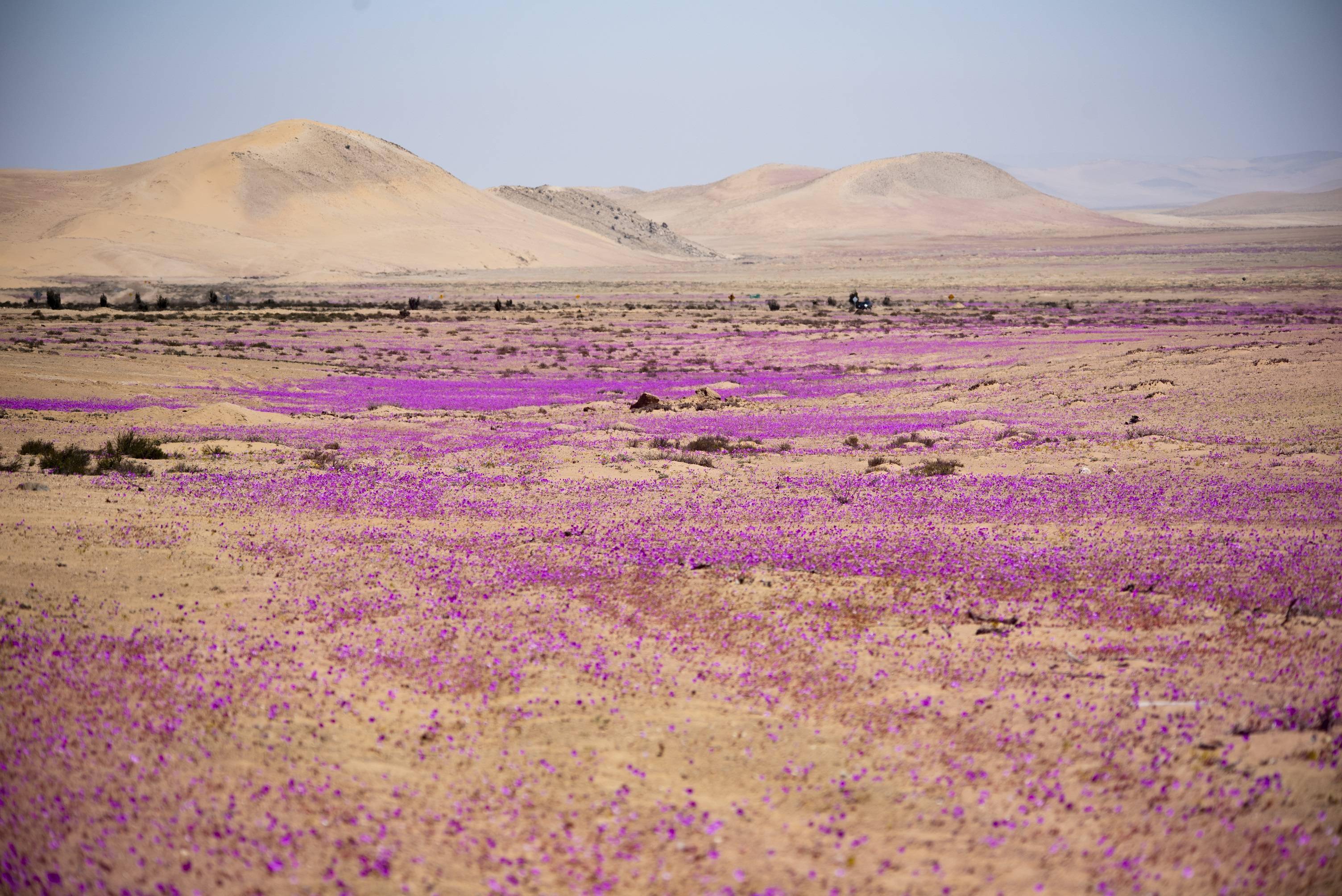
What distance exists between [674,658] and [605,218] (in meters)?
156

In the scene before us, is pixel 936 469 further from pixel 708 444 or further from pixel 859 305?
pixel 859 305

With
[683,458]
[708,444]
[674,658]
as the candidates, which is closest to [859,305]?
[708,444]

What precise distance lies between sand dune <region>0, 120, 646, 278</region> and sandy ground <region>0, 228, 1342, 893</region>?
83.3 metres

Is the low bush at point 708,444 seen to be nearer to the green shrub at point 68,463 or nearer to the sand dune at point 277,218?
the green shrub at point 68,463

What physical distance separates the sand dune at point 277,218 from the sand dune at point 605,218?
26.1 feet

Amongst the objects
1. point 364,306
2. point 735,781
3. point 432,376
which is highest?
point 364,306

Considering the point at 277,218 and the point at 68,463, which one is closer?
the point at 68,463

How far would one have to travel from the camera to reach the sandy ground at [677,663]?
4.35m

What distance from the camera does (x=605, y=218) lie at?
157m

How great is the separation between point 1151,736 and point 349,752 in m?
4.36

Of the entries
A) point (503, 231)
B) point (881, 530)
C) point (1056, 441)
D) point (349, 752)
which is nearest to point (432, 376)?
point (1056, 441)

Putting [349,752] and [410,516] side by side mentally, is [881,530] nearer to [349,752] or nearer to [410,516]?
[410,516]

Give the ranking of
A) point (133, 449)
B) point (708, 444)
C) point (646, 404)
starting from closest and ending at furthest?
point (133, 449)
point (708, 444)
point (646, 404)

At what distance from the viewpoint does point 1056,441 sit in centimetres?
1611
